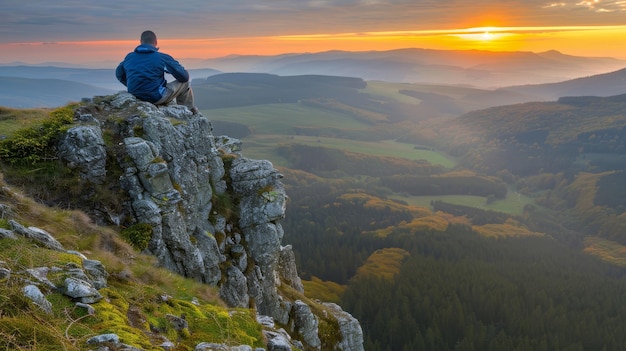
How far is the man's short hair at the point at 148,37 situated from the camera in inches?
995

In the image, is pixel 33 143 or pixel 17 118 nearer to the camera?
pixel 33 143

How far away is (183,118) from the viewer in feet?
93.8

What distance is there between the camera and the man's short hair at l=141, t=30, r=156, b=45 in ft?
82.9

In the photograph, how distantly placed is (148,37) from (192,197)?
32.4 ft

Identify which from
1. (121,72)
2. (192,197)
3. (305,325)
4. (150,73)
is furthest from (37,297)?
(305,325)

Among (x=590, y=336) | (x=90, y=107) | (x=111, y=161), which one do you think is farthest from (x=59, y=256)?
(x=590, y=336)

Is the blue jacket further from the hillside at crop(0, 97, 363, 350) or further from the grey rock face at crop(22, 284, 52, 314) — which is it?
the grey rock face at crop(22, 284, 52, 314)

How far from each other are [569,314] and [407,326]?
182 feet

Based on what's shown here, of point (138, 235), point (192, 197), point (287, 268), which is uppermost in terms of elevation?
point (192, 197)

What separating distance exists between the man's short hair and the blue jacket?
283 mm

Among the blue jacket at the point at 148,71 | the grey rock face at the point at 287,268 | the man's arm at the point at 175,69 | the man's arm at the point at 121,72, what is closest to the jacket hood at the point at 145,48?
the blue jacket at the point at 148,71

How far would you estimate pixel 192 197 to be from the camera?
27078 mm

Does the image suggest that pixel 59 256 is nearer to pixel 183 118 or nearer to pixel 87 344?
pixel 87 344

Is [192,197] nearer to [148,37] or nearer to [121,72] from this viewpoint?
[121,72]
